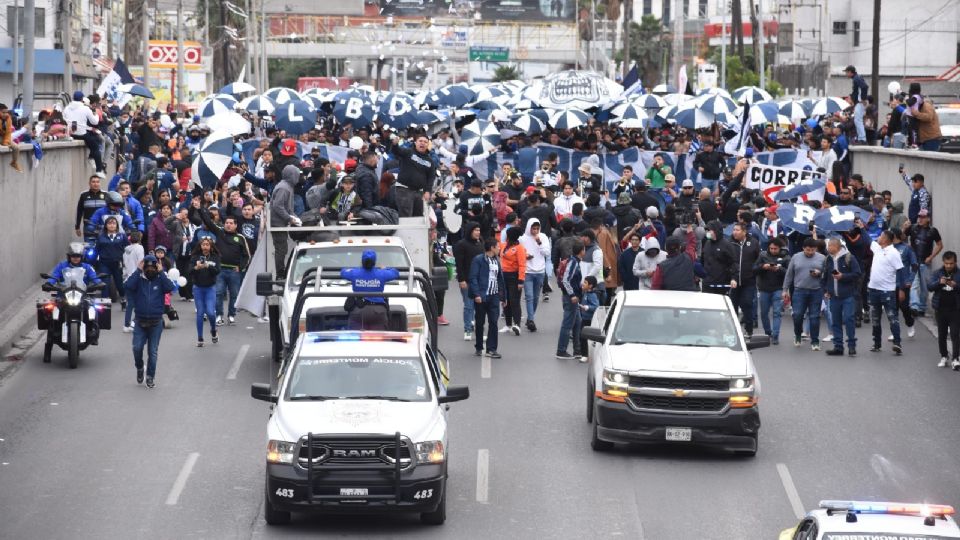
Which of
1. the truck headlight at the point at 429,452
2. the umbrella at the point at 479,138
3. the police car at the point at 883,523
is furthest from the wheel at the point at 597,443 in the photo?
the umbrella at the point at 479,138

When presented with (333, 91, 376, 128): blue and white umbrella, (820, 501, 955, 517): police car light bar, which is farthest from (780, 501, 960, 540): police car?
(333, 91, 376, 128): blue and white umbrella

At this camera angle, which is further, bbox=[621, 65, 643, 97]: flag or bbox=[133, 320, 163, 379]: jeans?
bbox=[621, 65, 643, 97]: flag

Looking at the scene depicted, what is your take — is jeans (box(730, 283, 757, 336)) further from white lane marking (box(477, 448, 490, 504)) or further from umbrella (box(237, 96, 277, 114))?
umbrella (box(237, 96, 277, 114))

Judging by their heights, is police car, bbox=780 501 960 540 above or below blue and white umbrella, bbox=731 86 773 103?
below

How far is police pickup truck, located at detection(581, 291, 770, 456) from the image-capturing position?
17234mm

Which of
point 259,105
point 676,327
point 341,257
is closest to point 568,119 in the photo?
point 259,105

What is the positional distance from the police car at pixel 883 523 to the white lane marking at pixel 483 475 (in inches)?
227

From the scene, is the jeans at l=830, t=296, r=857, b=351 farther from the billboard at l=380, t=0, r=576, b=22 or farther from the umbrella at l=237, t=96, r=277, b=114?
the billboard at l=380, t=0, r=576, b=22

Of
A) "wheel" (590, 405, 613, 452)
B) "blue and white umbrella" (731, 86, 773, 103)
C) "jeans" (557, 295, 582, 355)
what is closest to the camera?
"wheel" (590, 405, 613, 452)

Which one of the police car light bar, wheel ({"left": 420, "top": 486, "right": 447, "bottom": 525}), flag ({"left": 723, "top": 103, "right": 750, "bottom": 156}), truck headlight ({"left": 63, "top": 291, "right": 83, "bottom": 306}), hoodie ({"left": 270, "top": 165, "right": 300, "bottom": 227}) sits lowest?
wheel ({"left": 420, "top": 486, "right": 447, "bottom": 525})

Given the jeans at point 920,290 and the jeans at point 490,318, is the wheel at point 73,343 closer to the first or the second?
the jeans at point 490,318

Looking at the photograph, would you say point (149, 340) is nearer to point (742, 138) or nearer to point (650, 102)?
point (742, 138)

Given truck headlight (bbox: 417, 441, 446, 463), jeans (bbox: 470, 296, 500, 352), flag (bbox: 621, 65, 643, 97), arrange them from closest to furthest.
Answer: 1. truck headlight (bbox: 417, 441, 446, 463)
2. jeans (bbox: 470, 296, 500, 352)
3. flag (bbox: 621, 65, 643, 97)

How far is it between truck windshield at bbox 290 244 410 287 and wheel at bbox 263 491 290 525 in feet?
23.7
